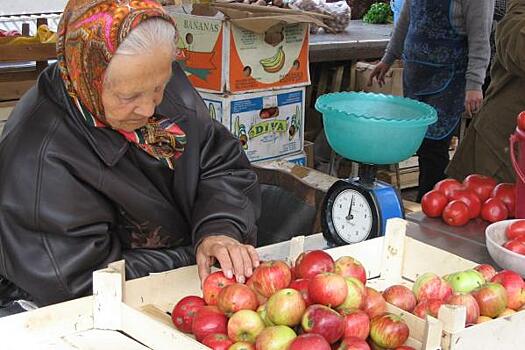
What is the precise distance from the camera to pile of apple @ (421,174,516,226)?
2.31 meters

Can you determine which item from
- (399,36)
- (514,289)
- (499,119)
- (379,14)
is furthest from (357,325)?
(379,14)

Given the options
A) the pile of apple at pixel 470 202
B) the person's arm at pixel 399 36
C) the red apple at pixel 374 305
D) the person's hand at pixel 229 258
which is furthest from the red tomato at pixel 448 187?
the person's arm at pixel 399 36

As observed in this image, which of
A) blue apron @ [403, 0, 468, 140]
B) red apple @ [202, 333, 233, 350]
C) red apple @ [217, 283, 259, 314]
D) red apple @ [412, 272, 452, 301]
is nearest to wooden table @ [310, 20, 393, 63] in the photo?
blue apron @ [403, 0, 468, 140]

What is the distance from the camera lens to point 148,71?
1782mm

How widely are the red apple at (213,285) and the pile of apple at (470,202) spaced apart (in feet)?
2.90

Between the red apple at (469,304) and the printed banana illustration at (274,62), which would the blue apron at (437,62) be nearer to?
the printed banana illustration at (274,62)

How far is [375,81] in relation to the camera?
541cm

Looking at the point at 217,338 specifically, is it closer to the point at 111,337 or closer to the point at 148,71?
the point at 111,337

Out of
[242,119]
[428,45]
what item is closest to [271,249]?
[242,119]

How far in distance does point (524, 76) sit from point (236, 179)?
3.88 feet

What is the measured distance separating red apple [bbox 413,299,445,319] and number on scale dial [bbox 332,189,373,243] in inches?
22.2

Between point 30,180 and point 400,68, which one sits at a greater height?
point 30,180

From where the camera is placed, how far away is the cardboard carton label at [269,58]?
3.79m

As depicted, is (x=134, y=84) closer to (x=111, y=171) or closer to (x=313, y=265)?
(x=111, y=171)
